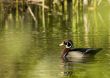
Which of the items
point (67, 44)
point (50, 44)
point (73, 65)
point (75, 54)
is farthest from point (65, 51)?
point (73, 65)

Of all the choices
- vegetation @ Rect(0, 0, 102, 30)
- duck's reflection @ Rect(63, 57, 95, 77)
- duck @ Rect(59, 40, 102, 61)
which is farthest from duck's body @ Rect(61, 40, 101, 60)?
vegetation @ Rect(0, 0, 102, 30)

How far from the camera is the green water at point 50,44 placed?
1137 centimetres

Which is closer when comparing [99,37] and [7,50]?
[7,50]

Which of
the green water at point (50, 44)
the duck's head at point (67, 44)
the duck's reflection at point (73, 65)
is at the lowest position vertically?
the duck's reflection at point (73, 65)

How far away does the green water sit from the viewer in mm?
11367

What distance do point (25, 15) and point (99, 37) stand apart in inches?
340

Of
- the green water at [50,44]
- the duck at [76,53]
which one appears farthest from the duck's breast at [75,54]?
the green water at [50,44]

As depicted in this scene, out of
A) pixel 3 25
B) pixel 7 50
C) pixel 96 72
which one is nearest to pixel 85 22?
pixel 3 25

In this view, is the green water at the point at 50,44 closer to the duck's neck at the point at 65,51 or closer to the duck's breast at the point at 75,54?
the duck's neck at the point at 65,51

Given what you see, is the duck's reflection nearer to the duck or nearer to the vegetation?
the duck

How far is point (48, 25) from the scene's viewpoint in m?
21.0

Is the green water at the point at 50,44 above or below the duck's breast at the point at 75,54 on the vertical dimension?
above

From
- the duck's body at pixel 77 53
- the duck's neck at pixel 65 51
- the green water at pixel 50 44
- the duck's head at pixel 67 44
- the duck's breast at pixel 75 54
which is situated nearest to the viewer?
the green water at pixel 50 44

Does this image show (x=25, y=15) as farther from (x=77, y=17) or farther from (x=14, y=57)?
(x=14, y=57)
